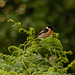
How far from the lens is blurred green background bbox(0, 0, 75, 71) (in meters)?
6.54

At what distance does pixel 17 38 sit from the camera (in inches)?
257

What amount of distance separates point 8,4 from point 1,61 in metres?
5.24

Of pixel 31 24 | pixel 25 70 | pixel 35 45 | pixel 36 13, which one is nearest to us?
pixel 25 70

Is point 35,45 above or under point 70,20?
under

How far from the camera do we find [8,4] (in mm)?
7402

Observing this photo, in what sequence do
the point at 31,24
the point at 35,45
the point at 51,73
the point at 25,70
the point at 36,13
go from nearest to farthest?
1. the point at 51,73
2. the point at 25,70
3. the point at 35,45
4. the point at 31,24
5. the point at 36,13

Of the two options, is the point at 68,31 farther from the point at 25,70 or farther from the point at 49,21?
the point at 25,70

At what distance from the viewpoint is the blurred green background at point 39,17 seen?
257 inches

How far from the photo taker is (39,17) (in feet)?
22.5

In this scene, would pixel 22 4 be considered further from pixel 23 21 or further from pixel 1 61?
pixel 1 61

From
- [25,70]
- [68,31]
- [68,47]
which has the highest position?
[68,31]

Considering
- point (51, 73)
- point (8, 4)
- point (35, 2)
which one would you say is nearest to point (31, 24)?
point (35, 2)

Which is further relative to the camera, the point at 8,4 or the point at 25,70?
the point at 8,4

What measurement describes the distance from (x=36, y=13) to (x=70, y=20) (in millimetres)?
919
